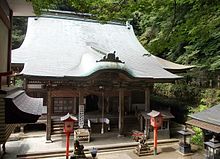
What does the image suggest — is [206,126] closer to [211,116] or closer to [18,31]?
[211,116]

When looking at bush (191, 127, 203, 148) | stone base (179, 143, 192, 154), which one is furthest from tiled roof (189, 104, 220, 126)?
bush (191, 127, 203, 148)

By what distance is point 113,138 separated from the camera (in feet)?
40.4

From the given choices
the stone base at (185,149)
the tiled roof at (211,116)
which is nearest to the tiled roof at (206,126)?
the tiled roof at (211,116)

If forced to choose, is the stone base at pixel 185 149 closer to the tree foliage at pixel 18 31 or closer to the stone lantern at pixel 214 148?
the stone lantern at pixel 214 148

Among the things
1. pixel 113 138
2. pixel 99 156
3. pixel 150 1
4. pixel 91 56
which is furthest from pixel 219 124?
pixel 91 56

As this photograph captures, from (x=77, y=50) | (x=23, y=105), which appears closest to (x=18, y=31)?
(x=77, y=50)

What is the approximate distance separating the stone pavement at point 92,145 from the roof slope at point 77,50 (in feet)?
11.4

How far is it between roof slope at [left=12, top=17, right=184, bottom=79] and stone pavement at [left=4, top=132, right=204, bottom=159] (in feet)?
11.4

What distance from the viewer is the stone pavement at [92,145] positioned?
33.4 ft

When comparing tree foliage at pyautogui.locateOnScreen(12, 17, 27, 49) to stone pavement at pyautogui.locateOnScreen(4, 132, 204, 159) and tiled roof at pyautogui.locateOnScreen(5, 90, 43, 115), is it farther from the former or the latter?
tiled roof at pyautogui.locateOnScreen(5, 90, 43, 115)

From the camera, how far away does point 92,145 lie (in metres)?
11.1

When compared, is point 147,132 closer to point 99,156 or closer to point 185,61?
point 99,156

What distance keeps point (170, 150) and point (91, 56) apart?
22.0 feet

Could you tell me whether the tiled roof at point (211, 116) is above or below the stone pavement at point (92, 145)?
above
